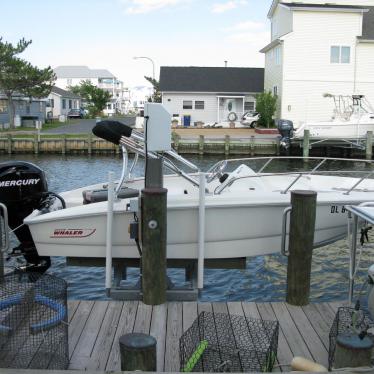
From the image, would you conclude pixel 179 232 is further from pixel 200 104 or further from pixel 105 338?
pixel 200 104

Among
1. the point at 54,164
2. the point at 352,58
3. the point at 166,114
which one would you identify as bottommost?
the point at 54,164

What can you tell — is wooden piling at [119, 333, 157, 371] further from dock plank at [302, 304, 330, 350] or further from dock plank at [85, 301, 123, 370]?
dock plank at [302, 304, 330, 350]

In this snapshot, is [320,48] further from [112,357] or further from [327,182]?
[112,357]

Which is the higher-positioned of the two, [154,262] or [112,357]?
[154,262]

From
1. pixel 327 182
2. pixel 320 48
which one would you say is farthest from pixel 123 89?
pixel 327 182

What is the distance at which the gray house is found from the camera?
46.5 metres

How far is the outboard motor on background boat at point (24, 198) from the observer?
270 inches

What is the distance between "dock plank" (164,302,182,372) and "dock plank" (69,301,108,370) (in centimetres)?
66

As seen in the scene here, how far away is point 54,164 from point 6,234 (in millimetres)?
21706

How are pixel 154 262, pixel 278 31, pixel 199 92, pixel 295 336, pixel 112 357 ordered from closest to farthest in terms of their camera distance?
pixel 112 357, pixel 295 336, pixel 154 262, pixel 278 31, pixel 199 92

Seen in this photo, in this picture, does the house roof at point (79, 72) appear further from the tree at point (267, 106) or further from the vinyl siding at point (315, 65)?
the vinyl siding at point (315, 65)

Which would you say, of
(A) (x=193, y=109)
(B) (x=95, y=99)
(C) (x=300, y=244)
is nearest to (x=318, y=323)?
(C) (x=300, y=244)

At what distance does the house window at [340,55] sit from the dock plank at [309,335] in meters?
31.0

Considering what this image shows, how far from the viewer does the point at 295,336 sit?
5.03m
